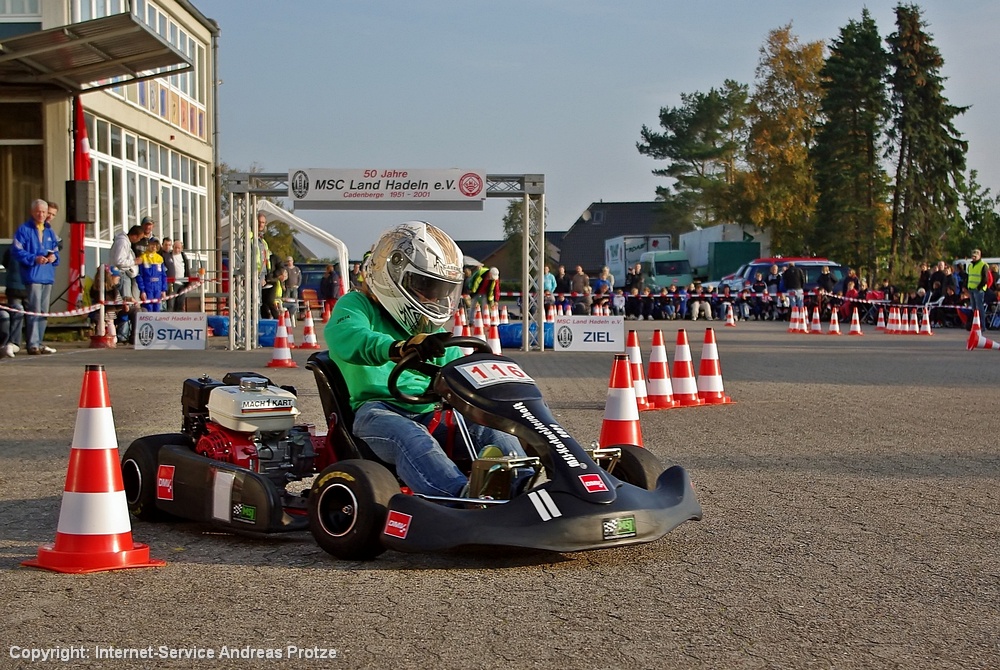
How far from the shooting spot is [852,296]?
36188 millimetres

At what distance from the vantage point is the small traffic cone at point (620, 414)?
7.32m

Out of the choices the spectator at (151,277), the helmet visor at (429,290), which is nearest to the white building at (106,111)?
the spectator at (151,277)

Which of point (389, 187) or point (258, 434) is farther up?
point (389, 187)

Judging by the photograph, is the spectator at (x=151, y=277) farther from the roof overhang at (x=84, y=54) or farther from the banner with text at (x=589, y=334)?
the banner with text at (x=589, y=334)

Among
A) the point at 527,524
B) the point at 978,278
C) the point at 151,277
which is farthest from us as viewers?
the point at 978,278

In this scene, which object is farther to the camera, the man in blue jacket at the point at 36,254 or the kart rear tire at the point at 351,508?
the man in blue jacket at the point at 36,254

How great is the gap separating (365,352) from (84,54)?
53.3ft

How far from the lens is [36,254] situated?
17016 millimetres

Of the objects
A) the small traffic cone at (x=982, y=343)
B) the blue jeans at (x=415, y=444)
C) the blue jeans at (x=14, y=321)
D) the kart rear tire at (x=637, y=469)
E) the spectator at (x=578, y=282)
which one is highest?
the spectator at (x=578, y=282)

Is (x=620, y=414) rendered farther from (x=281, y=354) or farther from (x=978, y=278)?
(x=978, y=278)

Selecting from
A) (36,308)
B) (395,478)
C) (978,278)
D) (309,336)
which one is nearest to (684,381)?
(395,478)

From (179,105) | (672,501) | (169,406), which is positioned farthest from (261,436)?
(179,105)

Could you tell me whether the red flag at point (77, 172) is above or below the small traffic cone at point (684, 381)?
above

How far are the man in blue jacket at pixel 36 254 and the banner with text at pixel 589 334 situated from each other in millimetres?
7745
